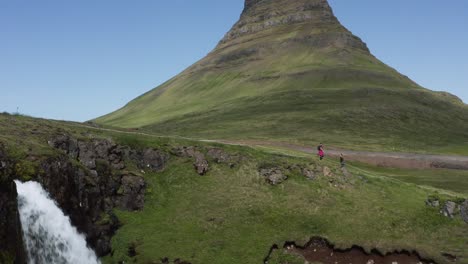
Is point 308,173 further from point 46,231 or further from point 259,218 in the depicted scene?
point 46,231

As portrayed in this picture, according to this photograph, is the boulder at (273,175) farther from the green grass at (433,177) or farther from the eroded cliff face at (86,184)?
the green grass at (433,177)

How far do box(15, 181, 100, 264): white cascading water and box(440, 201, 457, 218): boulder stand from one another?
36854mm

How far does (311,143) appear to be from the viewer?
Answer: 4124 inches

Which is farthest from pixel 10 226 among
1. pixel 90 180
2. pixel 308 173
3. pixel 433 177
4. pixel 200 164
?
pixel 433 177

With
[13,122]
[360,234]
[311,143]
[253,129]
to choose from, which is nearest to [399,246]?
[360,234]

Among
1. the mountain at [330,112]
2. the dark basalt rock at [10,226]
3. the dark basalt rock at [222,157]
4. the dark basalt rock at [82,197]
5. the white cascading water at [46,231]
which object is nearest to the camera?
the dark basalt rock at [10,226]

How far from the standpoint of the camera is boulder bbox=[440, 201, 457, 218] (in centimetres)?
4841

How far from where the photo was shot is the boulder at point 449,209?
48406 mm

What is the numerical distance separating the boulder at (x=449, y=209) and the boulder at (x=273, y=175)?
17.6 m

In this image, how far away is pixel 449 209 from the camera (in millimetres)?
48781

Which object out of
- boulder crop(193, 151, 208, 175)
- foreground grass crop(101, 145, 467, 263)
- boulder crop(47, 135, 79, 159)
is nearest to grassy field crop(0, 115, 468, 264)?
foreground grass crop(101, 145, 467, 263)

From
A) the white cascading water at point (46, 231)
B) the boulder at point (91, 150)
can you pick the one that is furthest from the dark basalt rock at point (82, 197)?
the boulder at point (91, 150)

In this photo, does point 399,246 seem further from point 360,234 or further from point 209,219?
point 209,219

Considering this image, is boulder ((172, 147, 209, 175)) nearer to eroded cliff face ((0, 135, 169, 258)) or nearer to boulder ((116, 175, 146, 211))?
eroded cliff face ((0, 135, 169, 258))
